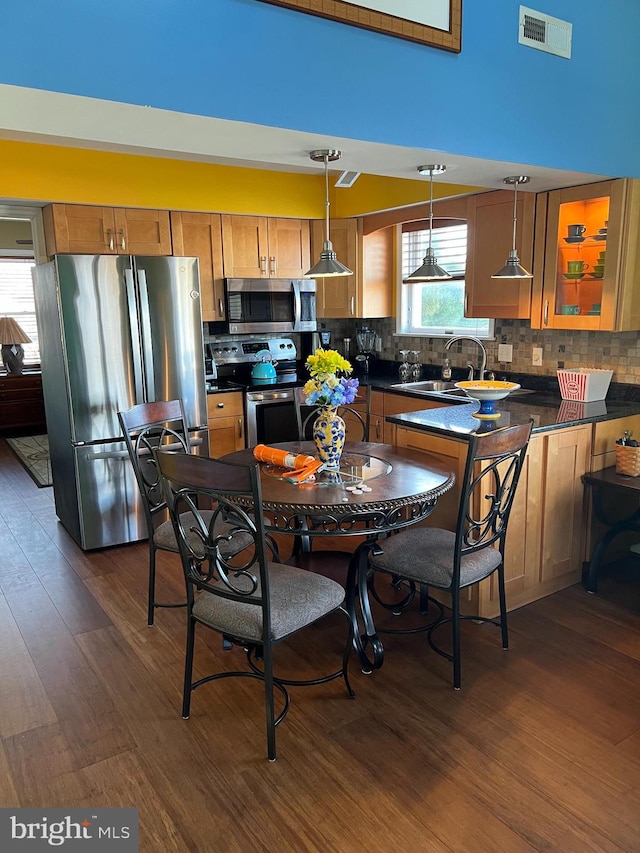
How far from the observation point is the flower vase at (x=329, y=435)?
2625 mm

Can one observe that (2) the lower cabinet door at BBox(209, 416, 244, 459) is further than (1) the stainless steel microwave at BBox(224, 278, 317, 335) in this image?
No

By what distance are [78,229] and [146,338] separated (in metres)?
0.90

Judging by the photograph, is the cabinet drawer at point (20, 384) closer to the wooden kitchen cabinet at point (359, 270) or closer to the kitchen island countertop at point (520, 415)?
the wooden kitchen cabinet at point (359, 270)

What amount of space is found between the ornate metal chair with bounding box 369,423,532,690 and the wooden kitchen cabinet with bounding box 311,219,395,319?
255 centimetres

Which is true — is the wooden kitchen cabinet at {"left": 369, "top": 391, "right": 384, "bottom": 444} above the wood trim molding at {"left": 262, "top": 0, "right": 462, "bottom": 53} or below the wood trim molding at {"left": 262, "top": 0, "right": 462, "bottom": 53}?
below

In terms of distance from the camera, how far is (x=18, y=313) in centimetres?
786

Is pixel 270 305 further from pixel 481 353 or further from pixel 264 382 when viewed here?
pixel 481 353

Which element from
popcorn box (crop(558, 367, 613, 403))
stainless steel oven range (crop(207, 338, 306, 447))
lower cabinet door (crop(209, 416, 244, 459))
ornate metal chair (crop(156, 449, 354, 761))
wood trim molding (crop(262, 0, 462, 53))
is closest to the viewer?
ornate metal chair (crop(156, 449, 354, 761))

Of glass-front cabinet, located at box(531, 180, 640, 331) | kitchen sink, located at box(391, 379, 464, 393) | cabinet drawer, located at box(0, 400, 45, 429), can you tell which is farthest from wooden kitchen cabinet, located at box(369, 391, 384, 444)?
cabinet drawer, located at box(0, 400, 45, 429)

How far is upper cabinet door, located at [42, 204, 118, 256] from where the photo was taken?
3998mm

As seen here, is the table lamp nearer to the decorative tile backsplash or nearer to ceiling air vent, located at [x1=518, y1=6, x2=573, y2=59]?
the decorative tile backsplash

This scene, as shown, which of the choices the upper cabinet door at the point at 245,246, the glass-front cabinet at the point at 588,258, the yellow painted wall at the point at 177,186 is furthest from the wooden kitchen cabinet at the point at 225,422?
the glass-front cabinet at the point at 588,258

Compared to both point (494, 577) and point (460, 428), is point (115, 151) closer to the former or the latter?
point (460, 428)

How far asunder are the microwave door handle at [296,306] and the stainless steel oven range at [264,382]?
1.02ft
